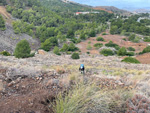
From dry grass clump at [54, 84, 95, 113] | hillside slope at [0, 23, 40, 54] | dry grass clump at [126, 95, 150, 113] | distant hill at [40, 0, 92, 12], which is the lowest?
hillside slope at [0, 23, 40, 54]

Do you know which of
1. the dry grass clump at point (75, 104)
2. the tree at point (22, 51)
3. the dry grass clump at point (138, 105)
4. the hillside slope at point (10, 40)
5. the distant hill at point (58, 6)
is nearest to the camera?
the dry grass clump at point (75, 104)

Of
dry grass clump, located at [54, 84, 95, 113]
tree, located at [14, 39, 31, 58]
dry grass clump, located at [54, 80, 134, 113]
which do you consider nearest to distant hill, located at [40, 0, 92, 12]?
tree, located at [14, 39, 31, 58]

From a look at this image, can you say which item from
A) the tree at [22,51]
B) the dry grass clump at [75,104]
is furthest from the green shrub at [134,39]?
the dry grass clump at [75,104]

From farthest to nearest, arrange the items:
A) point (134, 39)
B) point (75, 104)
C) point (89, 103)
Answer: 1. point (134, 39)
2. point (89, 103)
3. point (75, 104)

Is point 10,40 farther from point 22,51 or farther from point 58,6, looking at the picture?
point 58,6

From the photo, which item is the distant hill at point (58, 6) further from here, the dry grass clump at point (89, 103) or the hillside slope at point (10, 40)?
the dry grass clump at point (89, 103)

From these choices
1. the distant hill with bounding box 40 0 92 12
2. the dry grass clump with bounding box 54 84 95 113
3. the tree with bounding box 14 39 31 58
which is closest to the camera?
the dry grass clump with bounding box 54 84 95 113

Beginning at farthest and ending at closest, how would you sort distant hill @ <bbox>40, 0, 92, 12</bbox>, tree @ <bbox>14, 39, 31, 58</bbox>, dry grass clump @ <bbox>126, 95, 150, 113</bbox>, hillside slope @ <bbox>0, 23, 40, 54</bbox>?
distant hill @ <bbox>40, 0, 92, 12</bbox>, hillside slope @ <bbox>0, 23, 40, 54</bbox>, tree @ <bbox>14, 39, 31, 58</bbox>, dry grass clump @ <bbox>126, 95, 150, 113</bbox>

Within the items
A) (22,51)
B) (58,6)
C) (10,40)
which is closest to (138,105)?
(22,51)

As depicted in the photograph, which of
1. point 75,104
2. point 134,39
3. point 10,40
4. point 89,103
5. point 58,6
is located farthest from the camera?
point 58,6

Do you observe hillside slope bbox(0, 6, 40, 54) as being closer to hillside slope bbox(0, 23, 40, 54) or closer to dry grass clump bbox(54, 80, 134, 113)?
hillside slope bbox(0, 23, 40, 54)

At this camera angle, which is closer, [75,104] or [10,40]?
[75,104]

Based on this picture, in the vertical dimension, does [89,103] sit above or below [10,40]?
above

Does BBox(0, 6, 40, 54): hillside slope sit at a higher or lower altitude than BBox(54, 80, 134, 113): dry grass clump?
lower
